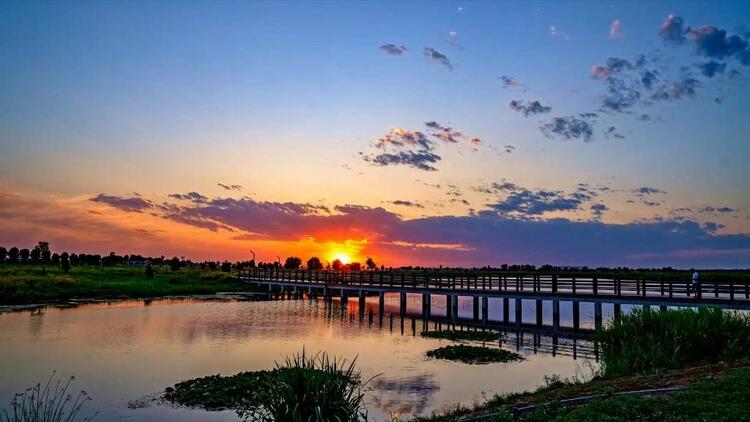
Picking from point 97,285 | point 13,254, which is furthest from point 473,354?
point 13,254

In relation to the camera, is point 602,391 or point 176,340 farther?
point 176,340

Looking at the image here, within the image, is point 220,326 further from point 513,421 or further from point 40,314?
point 513,421

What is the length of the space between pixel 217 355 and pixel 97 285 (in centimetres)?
4281

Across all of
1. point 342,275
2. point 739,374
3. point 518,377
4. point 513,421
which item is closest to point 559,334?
point 518,377

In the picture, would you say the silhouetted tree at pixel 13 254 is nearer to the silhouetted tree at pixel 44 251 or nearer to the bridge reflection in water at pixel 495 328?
the silhouetted tree at pixel 44 251

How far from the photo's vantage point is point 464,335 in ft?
114

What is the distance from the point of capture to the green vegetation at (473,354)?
26.1 metres

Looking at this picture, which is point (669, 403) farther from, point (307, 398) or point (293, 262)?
point (293, 262)

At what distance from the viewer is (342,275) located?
217 ft

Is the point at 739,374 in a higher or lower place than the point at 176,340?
higher

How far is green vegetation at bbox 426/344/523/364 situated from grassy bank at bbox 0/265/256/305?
41.4 metres

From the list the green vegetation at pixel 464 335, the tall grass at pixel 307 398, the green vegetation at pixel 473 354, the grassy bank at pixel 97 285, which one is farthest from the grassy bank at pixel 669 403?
the grassy bank at pixel 97 285

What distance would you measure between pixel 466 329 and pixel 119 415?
84.6ft

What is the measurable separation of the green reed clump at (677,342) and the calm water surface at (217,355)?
3791mm
